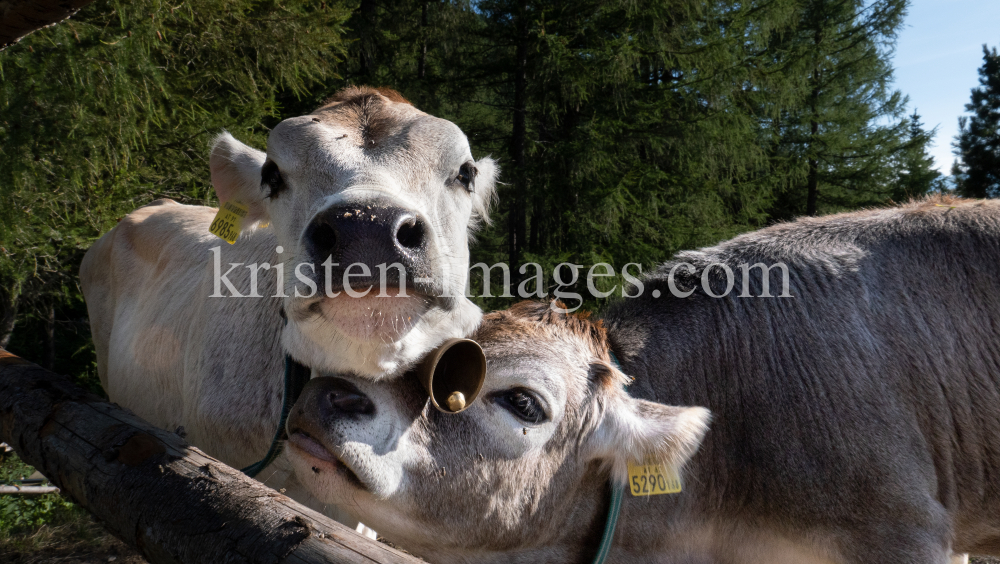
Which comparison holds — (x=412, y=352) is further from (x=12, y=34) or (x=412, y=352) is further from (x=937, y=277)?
(x=937, y=277)

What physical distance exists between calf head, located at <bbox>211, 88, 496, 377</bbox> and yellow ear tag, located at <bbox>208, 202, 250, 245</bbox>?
184 millimetres

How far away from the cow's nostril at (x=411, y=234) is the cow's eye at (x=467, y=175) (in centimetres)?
67

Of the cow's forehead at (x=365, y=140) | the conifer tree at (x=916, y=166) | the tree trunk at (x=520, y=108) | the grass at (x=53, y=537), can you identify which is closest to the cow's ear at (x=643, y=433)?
the cow's forehead at (x=365, y=140)

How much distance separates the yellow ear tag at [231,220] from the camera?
2973 mm

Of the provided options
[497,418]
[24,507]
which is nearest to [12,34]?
[497,418]

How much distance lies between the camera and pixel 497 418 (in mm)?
2156

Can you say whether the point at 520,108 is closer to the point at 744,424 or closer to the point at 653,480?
the point at 744,424

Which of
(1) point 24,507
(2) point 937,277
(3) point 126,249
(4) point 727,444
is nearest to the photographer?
(4) point 727,444

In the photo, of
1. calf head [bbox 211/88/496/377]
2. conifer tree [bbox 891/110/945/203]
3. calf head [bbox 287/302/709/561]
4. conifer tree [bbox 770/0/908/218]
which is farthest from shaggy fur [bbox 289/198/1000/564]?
conifer tree [bbox 891/110/945/203]

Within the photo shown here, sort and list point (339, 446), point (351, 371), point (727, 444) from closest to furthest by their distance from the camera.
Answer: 1. point (339, 446)
2. point (351, 371)
3. point (727, 444)

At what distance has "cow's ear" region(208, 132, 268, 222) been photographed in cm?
295

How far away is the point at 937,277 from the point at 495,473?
2174 millimetres

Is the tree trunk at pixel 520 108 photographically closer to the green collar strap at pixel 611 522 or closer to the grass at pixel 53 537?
the grass at pixel 53 537

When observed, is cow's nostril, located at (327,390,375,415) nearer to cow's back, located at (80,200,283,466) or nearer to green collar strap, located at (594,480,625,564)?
cow's back, located at (80,200,283,466)
